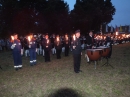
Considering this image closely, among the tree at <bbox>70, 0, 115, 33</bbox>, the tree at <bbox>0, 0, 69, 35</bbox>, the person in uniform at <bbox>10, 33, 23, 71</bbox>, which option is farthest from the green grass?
the tree at <bbox>70, 0, 115, 33</bbox>

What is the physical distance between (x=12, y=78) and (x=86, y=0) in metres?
30.2

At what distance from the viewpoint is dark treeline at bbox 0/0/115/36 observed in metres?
26.9

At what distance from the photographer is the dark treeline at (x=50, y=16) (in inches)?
1059

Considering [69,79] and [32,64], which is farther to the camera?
[32,64]

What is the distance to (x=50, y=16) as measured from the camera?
106 ft

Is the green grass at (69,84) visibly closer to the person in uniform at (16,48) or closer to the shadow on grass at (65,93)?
the shadow on grass at (65,93)

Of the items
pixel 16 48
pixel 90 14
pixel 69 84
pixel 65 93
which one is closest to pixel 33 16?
pixel 90 14

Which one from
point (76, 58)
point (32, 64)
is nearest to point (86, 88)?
point (76, 58)

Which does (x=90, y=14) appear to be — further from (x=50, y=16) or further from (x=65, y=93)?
(x=65, y=93)

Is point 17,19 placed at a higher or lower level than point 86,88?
higher

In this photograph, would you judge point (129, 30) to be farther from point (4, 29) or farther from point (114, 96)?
point (114, 96)

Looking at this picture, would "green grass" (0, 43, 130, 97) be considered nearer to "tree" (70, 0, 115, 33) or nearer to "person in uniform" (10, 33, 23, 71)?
"person in uniform" (10, 33, 23, 71)

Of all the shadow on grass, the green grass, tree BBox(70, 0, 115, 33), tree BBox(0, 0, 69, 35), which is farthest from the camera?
tree BBox(70, 0, 115, 33)

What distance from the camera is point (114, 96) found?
6.22 m
